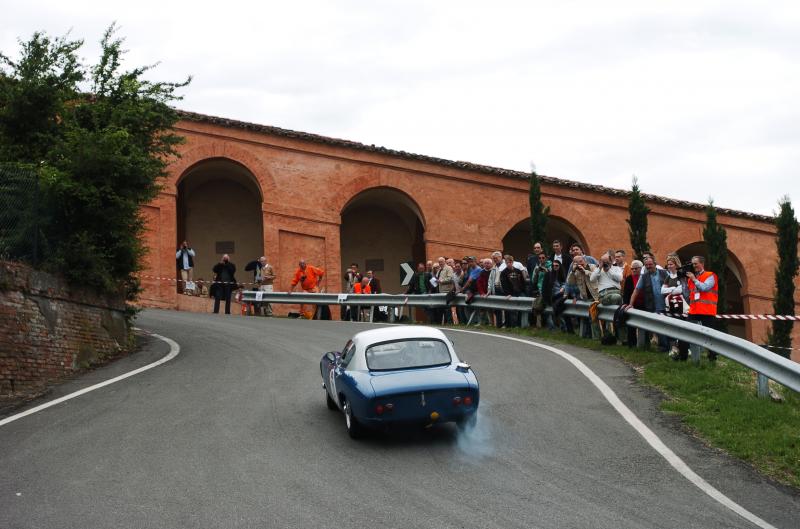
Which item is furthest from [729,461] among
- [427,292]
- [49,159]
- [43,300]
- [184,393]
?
[427,292]

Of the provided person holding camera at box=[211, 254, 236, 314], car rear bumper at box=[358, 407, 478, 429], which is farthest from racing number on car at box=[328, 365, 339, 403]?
person holding camera at box=[211, 254, 236, 314]

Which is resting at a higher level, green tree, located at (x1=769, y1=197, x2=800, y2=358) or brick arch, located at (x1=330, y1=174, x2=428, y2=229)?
brick arch, located at (x1=330, y1=174, x2=428, y2=229)

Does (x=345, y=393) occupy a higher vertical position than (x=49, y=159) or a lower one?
lower

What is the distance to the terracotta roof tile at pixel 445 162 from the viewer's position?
33.9 m

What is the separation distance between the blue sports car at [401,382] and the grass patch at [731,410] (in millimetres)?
2725

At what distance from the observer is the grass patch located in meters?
9.18

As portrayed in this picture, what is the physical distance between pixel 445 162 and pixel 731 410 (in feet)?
84.3

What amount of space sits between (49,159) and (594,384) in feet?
37.9

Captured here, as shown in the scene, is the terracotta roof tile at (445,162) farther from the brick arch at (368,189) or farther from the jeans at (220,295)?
the jeans at (220,295)

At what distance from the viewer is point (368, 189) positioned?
117 feet

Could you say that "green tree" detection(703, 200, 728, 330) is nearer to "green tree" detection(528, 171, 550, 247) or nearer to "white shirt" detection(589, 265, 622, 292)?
"green tree" detection(528, 171, 550, 247)

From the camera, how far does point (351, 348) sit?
11.4 metres

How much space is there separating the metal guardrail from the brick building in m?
5.51

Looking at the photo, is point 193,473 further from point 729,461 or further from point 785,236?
point 785,236
